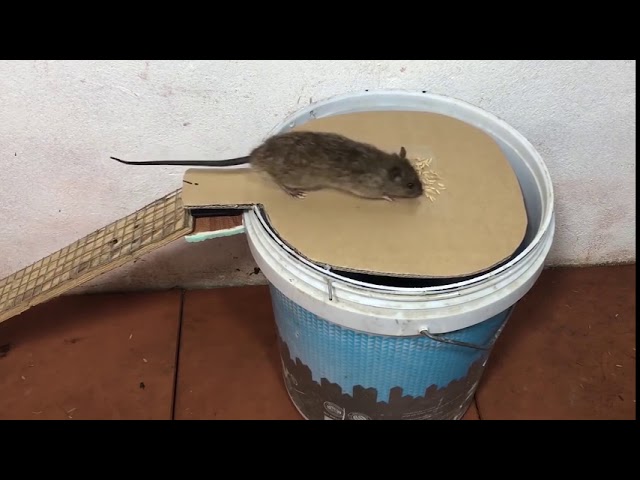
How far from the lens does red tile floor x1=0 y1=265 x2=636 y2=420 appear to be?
172 cm

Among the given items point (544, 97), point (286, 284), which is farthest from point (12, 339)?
point (544, 97)

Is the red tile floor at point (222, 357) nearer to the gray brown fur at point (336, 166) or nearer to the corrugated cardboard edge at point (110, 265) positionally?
the corrugated cardboard edge at point (110, 265)

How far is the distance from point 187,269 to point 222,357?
0.29 meters

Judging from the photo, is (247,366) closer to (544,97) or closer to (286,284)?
(286,284)

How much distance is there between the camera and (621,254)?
2.05 meters

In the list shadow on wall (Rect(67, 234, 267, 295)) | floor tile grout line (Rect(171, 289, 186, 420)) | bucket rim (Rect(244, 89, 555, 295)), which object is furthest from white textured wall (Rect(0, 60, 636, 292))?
floor tile grout line (Rect(171, 289, 186, 420))

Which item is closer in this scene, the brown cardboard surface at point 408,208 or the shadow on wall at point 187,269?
the brown cardboard surface at point 408,208

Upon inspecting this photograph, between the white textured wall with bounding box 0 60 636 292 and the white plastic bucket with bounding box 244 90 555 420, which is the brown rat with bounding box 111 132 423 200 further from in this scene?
the white textured wall with bounding box 0 60 636 292

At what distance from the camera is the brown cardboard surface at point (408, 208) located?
1193mm

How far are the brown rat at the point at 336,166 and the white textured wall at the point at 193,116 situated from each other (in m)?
0.28

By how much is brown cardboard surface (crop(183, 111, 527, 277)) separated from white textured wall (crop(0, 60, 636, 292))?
166 mm

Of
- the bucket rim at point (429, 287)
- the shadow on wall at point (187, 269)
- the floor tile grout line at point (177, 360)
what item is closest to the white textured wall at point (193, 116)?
the bucket rim at point (429, 287)

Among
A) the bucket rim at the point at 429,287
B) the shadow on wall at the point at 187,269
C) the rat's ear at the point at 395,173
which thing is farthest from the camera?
the shadow on wall at the point at 187,269

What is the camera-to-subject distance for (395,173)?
4.11 feet
